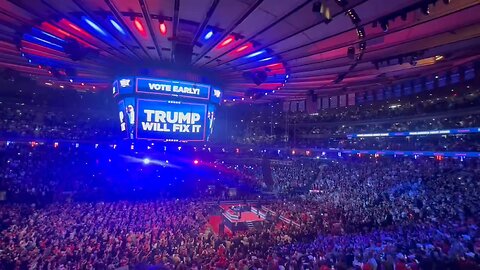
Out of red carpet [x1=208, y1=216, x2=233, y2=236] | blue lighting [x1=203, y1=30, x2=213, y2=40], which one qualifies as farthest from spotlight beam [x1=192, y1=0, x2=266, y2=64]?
red carpet [x1=208, y1=216, x2=233, y2=236]

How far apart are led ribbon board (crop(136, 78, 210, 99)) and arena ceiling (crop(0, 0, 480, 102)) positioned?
0.74 m

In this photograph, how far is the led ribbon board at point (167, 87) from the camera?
407 inches

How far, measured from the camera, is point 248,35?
7.57m

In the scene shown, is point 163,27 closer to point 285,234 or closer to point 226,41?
point 226,41

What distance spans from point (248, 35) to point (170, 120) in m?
5.13

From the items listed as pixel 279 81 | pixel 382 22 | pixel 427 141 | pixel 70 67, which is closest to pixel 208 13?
pixel 382 22

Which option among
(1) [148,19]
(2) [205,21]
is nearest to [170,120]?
(1) [148,19]

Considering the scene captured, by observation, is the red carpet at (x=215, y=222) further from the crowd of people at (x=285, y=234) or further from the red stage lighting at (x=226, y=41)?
the red stage lighting at (x=226, y=41)

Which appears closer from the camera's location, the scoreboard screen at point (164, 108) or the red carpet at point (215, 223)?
the scoreboard screen at point (164, 108)

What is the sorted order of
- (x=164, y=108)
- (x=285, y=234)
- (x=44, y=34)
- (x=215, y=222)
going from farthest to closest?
(x=215, y=222) → (x=285, y=234) → (x=164, y=108) → (x=44, y=34)

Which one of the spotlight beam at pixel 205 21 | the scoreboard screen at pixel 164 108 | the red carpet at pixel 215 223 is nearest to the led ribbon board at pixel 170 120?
the scoreboard screen at pixel 164 108

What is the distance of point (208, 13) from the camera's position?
6188 millimetres

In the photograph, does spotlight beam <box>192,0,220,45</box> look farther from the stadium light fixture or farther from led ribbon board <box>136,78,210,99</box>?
led ribbon board <box>136,78,210,99</box>

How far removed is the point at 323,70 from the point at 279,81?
2.39m
